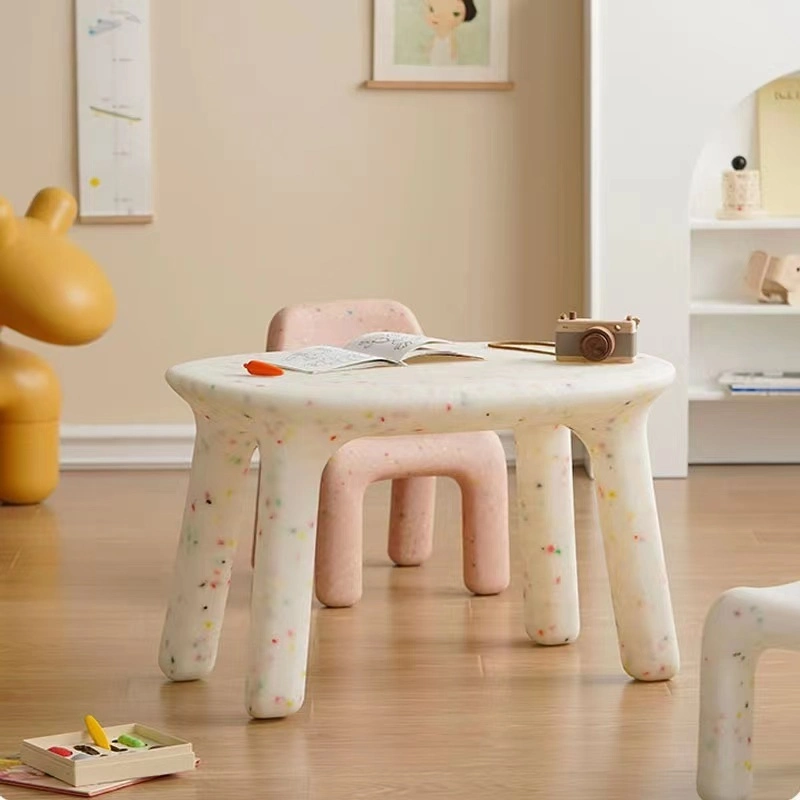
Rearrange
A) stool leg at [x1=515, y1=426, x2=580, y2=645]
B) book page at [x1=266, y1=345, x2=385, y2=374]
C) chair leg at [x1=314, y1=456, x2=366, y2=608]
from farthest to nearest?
1. chair leg at [x1=314, y1=456, x2=366, y2=608]
2. stool leg at [x1=515, y1=426, x2=580, y2=645]
3. book page at [x1=266, y1=345, x2=385, y2=374]

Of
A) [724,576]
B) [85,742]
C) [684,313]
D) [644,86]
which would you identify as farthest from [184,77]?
[85,742]

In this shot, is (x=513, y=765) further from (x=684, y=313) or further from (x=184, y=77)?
(x=184, y=77)

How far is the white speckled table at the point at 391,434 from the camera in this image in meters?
1.88

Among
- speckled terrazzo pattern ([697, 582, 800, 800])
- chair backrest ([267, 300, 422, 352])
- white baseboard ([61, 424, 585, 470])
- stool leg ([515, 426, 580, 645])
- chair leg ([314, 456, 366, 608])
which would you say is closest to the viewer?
speckled terrazzo pattern ([697, 582, 800, 800])

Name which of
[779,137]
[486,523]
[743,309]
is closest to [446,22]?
[779,137]

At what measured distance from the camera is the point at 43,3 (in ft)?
12.8

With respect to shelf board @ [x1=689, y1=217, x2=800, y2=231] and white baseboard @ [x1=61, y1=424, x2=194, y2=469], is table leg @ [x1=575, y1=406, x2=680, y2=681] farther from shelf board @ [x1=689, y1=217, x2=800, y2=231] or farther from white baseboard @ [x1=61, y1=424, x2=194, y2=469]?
white baseboard @ [x1=61, y1=424, x2=194, y2=469]

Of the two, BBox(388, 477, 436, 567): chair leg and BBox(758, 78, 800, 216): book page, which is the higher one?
BBox(758, 78, 800, 216): book page

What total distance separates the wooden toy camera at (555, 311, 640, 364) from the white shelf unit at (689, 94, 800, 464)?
1856 mm

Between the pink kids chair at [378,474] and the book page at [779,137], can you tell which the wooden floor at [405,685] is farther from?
the book page at [779,137]

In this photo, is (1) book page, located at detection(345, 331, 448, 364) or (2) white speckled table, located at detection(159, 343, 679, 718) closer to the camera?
(2) white speckled table, located at detection(159, 343, 679, 718)

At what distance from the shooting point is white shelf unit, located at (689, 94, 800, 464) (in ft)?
12.8

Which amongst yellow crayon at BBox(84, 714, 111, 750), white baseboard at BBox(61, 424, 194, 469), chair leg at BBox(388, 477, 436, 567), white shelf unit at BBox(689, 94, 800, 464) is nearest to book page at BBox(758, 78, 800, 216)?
white shelf unit at BBox(689, 94, 800, 464)

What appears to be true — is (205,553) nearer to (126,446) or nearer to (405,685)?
(405,685)
